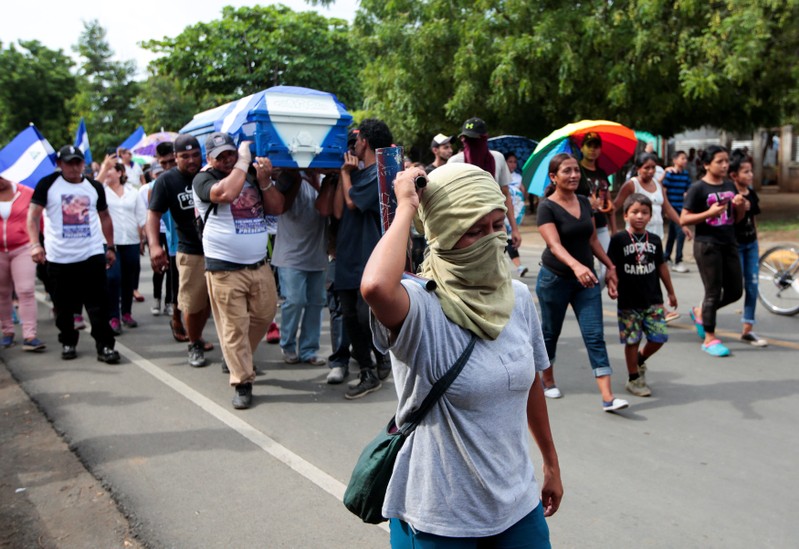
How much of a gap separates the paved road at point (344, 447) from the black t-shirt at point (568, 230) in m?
1.03

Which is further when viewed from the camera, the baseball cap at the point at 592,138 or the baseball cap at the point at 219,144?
the baseball cap at the point at 592,138

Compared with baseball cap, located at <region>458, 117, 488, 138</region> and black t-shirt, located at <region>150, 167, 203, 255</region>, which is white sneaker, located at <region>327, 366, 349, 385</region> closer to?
black t-shirt, located at <region>150, 167, 203, 255</region>

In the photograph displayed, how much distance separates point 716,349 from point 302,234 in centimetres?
377

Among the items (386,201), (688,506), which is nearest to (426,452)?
(386,201)

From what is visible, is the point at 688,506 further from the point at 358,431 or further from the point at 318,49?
the point at 318,49

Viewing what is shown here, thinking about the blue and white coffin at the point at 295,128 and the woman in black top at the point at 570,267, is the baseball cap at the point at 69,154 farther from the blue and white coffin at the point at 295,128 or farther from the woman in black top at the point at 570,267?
the woman in black top at the point at 570,267

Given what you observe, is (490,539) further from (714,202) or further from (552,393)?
(714,202)

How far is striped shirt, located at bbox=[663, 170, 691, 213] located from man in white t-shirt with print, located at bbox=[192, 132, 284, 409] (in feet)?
24.6

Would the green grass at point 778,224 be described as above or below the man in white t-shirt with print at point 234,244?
below

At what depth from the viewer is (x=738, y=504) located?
3.72m

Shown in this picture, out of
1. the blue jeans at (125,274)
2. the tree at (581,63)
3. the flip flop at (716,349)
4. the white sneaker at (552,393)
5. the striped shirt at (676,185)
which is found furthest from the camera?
the tree at (581,63)

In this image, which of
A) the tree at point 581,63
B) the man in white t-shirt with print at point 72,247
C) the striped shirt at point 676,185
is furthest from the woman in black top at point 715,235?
the tree at point 581,63

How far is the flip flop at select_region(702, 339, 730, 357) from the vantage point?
6.42 m

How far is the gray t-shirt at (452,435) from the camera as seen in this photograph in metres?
2.00
